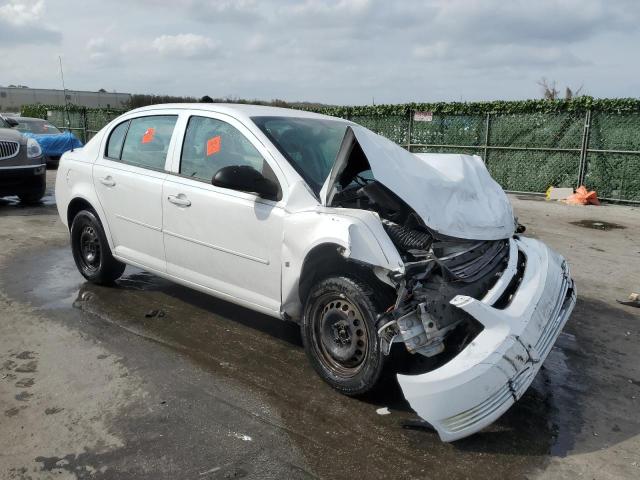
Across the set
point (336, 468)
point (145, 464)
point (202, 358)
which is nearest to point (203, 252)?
point (202, 358)

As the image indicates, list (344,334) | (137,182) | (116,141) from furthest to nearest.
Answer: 1. (116,141)
2. (137,182)
3. (344,334)

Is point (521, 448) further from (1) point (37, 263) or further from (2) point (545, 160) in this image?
(2) point (545, 160)

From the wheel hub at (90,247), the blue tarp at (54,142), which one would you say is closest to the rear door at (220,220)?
the wheel hub at (90,247)

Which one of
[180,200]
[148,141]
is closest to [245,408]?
[180,200]

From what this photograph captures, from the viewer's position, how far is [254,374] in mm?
3809

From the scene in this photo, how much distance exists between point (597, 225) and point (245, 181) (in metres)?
8.20

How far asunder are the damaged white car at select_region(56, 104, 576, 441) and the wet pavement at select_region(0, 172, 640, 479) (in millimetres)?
285

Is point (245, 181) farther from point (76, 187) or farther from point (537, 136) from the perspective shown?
point (537, 136)

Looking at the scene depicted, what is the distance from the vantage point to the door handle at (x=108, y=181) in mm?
4992

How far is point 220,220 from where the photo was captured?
13.2 feet

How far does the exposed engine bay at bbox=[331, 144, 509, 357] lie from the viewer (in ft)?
10.0

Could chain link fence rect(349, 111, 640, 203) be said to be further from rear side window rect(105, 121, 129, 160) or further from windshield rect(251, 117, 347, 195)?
rear side window rect(105, 121, 129, 160)

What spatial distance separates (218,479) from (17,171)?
9.33 metres

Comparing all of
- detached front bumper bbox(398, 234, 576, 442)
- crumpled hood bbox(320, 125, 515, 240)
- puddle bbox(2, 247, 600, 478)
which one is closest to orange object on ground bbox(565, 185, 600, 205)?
puddle bbox(2, 247, 600, 478)
